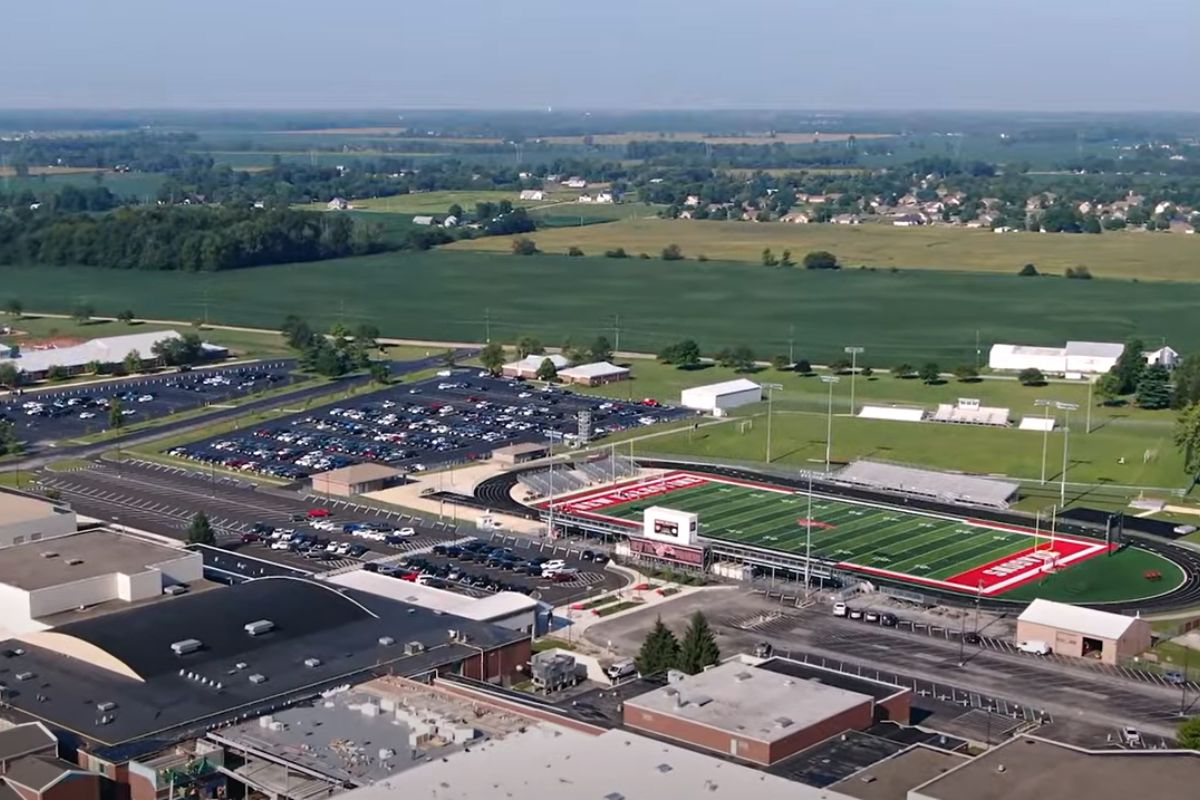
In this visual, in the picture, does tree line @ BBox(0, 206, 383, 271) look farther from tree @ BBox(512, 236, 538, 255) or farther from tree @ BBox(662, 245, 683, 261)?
tree @ BBox(662, 245, 683, 261)

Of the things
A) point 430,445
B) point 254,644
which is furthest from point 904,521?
point 254,644

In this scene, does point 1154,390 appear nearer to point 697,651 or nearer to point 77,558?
point 697,651

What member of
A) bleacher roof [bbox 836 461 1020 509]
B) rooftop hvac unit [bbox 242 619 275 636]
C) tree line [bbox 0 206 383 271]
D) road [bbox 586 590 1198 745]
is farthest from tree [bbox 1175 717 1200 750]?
tree line [bbox 0 206 383 271]

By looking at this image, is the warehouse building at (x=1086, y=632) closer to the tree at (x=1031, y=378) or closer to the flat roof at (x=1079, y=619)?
the flat roof at (x=1079, y=619)

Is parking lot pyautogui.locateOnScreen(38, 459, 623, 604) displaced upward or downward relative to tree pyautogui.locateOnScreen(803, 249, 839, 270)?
downward

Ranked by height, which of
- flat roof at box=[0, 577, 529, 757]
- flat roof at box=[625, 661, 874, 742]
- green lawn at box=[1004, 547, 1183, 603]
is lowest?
green lawn at box=[1004, 547, 1183, 603]

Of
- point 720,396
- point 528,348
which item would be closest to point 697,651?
point 720,396
